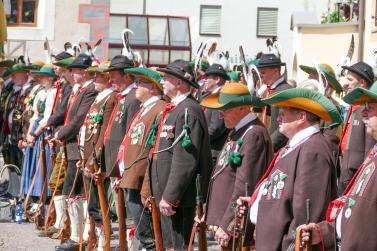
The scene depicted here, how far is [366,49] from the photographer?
19812mm

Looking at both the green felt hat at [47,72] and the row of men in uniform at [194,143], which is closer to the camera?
the row of men in uniform at [194,143]

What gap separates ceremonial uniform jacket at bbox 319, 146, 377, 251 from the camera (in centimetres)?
528

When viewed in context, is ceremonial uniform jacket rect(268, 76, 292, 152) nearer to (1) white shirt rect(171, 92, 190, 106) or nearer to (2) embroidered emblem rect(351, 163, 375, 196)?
(1) white shirt rect(171, 92, 190, 106)

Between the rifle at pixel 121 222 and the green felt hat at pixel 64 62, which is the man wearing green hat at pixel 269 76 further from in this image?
the green felt hat at pixel 64 62

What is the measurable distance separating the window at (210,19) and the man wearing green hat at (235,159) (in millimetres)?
36979

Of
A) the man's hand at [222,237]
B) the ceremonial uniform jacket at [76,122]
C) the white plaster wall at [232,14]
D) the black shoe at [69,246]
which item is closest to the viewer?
the man's hand at [222,237]

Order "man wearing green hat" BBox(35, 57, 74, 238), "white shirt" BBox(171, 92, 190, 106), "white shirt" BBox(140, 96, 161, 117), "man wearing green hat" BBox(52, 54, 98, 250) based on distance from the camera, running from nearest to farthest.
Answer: "white shirt" BBox(171, 92, 190, 106), "white shirt" BBox(140, 96, 161, 117), "man wearing green hat" BBox(52, 54, 98, 250), "man wearing green hat" BBox(35, 57, 74, 238)

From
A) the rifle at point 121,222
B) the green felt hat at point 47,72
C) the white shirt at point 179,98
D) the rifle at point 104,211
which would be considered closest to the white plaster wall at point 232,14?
the green felt hat at point 47,72

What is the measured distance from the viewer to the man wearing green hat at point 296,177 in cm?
595

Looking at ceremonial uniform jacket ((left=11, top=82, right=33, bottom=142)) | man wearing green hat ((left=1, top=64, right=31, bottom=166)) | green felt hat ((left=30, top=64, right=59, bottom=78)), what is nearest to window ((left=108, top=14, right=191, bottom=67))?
man wearing green hat ((left=1, top=64, right=31, bottom=166))

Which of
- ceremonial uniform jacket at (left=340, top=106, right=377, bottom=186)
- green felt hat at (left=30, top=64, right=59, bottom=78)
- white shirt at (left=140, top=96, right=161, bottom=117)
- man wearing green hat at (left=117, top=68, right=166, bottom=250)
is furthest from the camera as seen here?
green felt hat at (left=30, top=64, right=59, bottom=78)

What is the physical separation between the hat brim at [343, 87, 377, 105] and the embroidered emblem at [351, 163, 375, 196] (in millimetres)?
383

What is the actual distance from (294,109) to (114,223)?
22.4 ft

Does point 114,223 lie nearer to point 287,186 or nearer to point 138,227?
point 138,227
